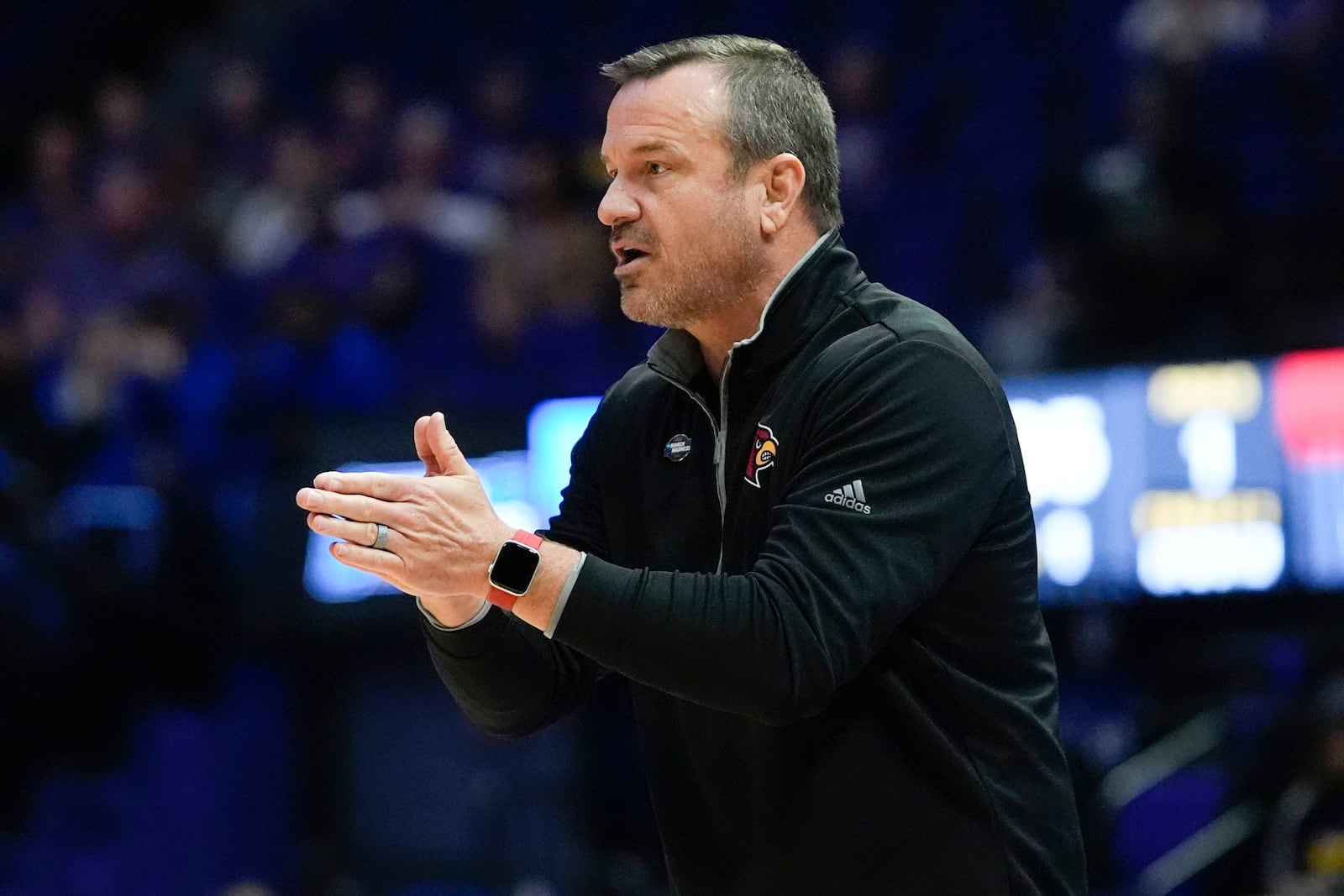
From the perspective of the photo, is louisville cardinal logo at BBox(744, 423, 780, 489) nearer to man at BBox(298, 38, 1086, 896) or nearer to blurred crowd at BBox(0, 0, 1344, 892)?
man at BBox(298, 38, 1086, 896)

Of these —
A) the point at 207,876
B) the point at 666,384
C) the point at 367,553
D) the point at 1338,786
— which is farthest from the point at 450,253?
the point at 367,553

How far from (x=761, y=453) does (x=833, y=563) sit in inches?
12.8

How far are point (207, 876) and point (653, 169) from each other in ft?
21.8

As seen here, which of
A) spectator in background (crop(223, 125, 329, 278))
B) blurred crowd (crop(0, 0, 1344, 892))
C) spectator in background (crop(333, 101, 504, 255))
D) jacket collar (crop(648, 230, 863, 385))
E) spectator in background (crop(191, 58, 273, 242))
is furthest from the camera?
spectator in background (crop(191, 58, 273, 242))

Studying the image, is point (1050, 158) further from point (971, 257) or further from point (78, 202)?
point (78, 202)

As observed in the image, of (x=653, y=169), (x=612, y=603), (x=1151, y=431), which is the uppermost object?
(x=653, y=169)

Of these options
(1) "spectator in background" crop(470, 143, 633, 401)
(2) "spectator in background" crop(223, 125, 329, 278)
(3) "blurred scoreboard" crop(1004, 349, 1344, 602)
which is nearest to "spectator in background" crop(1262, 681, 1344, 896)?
(3) "blurred scoreboard" crop(1004, 349, 1344, 602)

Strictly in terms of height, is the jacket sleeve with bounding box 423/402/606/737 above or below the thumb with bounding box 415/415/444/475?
below

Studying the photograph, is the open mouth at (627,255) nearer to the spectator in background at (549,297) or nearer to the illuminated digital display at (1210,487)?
the illuminated digital display at (1210,487)

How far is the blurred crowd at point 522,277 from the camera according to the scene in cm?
786

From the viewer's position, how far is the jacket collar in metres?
2.84

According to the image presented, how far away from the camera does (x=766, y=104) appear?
2.93 meters

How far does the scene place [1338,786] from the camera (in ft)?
21.3

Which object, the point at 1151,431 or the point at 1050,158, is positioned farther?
the point at 1050,158
